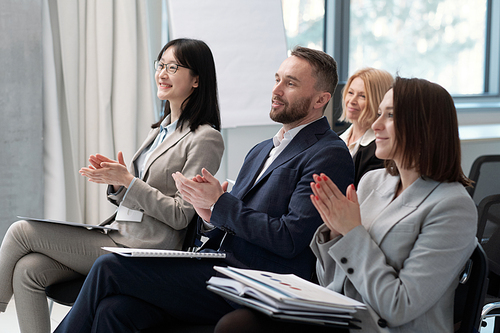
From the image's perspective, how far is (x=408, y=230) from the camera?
44.4 inches

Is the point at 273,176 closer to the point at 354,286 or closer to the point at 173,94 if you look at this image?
the point at 354,286

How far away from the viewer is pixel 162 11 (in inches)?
127

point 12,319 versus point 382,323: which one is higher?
point 382,323

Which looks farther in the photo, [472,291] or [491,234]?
[491,234]

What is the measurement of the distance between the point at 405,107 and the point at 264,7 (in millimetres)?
2430

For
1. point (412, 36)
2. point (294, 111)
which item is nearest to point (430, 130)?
point (294, 111)

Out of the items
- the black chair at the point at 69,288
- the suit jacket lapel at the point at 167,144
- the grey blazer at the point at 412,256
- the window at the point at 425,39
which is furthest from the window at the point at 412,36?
the grey blazer at the point at 412,256

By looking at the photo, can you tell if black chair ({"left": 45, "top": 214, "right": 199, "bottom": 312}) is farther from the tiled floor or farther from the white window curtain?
the white window curtain

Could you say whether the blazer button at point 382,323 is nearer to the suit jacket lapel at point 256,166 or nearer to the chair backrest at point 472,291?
the chair backrest at point 472,291

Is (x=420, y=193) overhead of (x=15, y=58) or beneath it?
beneath

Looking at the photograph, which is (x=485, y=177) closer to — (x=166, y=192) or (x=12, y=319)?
(x=166, y=192)

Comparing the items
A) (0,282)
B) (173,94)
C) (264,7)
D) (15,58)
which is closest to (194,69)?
(173,94)

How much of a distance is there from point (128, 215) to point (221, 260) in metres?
0.47

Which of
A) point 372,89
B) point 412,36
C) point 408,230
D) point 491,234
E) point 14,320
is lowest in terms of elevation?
point 14,320
